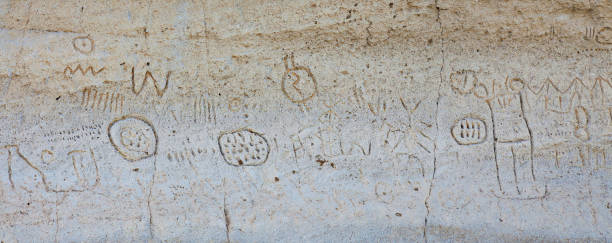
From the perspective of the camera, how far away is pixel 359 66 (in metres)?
2.15

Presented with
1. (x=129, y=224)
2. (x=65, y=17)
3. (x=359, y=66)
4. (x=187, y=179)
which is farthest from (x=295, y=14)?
(x=129, y=224)

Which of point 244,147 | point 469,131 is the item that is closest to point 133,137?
point 244,147

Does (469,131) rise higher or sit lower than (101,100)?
lower

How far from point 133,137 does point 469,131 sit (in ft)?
4.60

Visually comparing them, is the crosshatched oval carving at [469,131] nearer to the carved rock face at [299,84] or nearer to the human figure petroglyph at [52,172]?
the carved rock face at [299,84]

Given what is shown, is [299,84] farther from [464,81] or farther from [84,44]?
[84,44]

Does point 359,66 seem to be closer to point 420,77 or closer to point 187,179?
point 420,77

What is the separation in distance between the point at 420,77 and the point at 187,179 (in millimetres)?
1064

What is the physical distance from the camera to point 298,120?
2172mm

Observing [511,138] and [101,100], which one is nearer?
[511,138]

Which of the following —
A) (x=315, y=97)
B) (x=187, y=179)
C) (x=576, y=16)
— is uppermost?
(x=576, y=16)

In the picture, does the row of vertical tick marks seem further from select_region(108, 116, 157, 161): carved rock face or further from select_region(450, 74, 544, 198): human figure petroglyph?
select_region(450, 74, 544, 198): human figure petroglyph

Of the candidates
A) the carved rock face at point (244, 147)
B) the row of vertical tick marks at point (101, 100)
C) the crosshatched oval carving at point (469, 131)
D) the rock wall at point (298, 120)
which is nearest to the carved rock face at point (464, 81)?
the rock wall at point (298, 120)

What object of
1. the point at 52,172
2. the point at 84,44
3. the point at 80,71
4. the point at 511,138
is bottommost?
the point at 52,172
